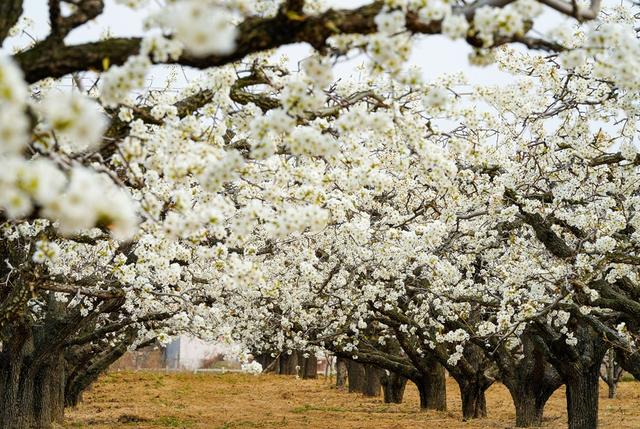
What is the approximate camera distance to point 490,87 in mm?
7727

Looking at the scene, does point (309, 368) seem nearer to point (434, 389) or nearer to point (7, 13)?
point (434, 389)

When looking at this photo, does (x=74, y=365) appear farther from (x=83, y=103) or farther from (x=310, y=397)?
(x=83, y=103)

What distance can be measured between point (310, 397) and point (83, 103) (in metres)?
28.1

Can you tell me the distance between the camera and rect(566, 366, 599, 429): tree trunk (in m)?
13.5

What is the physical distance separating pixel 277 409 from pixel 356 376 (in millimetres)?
8134

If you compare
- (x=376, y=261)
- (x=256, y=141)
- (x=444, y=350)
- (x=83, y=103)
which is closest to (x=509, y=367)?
(x=444, y=350)

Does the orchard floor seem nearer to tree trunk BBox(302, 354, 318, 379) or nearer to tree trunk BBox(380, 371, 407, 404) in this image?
tree trunk BBox(380, 371, 407, 404)

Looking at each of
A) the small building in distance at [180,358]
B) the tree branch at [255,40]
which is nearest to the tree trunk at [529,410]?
the tree branch at [255,40]

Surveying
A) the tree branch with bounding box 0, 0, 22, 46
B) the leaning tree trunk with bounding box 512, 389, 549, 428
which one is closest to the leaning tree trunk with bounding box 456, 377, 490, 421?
the leaning tree trunk with bounding box 512, 389, 549, 428

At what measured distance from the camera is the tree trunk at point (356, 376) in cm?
3100

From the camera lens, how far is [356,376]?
31.2 m

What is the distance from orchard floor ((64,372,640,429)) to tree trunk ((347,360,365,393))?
2.57ft

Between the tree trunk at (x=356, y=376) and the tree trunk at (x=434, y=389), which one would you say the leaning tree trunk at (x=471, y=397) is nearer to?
the tree trunk at (x=434, y=389)

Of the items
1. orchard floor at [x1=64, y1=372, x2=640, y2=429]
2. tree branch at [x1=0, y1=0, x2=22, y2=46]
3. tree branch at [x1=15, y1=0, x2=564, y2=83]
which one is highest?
tree branch at [x1=0, y1=0, x2=22, y2=46]
